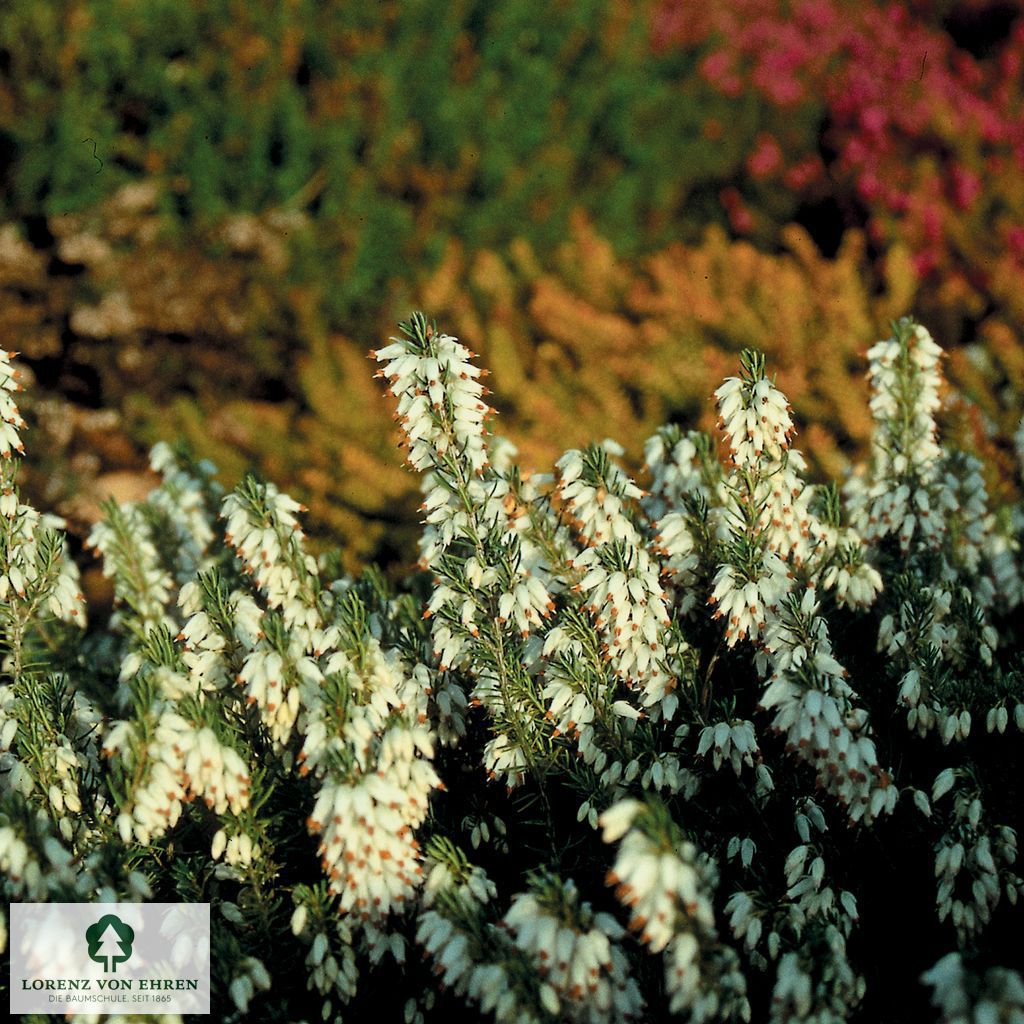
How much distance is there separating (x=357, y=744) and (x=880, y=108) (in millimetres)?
6203

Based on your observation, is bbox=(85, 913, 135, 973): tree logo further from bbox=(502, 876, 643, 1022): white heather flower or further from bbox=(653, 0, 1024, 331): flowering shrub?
bbox=(653, 0, 1024, 331): flowering shrub

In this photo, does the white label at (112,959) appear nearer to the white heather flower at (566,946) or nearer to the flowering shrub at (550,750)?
the flowering shrub at (550,750)

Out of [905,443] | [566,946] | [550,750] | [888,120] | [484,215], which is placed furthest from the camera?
[484,215]

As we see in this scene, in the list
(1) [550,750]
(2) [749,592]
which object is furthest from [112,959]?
(2) [749,592]

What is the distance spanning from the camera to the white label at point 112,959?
231 centimetres

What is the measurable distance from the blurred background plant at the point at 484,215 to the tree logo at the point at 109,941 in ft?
9.36

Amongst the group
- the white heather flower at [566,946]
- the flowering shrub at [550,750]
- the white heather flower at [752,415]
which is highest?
the white heather flower at [752,415]

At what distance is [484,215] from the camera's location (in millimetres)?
7238

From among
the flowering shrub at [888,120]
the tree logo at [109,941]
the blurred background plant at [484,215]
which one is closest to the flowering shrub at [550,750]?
the tree logo at [109,941]

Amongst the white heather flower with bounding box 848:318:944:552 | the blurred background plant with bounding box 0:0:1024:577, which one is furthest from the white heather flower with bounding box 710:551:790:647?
the blurred background plant with bounding box 0:0:1024:577

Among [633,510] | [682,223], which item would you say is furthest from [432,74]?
[633,510]

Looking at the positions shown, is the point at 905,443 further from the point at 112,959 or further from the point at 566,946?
the point at 112,959

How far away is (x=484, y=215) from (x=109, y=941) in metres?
5.80

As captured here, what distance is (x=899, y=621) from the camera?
325 cm
